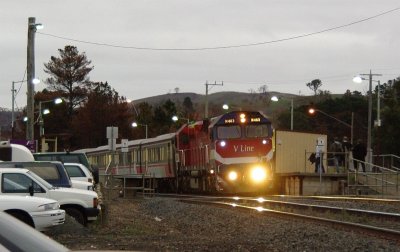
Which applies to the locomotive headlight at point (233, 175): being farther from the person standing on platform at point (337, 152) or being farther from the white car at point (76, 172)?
the white car at point (76, 172)

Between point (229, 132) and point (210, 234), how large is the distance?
48.1 ft

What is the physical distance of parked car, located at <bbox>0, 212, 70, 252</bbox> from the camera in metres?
4.42

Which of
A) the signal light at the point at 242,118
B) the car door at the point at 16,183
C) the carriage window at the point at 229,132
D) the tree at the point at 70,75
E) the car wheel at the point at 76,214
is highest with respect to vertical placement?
the tree at the point at 70,75

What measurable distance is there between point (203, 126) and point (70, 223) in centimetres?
1747

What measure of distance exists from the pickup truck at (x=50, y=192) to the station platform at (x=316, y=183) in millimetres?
19817

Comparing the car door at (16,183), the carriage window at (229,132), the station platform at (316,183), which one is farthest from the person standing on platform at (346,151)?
the car door at (16,183)

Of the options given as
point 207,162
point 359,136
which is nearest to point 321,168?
point 207,162

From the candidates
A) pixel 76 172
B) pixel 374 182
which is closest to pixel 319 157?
pixel 374 182

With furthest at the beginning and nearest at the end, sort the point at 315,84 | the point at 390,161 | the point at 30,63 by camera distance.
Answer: the point at 315,84 → the point at 390,161 → the point at 30,63

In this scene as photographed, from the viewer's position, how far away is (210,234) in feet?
51.3

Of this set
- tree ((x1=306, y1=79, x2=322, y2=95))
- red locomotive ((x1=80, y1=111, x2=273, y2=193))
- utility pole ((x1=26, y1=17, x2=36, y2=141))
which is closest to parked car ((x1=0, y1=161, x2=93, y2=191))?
utility pole ((x1=26, y1=17, x2=36, y2=141))

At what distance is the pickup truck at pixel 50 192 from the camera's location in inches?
553

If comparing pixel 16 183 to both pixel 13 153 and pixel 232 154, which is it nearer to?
pixel 13 153

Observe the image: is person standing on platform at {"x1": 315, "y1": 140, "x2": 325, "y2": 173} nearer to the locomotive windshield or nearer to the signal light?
the locomotive windshield
